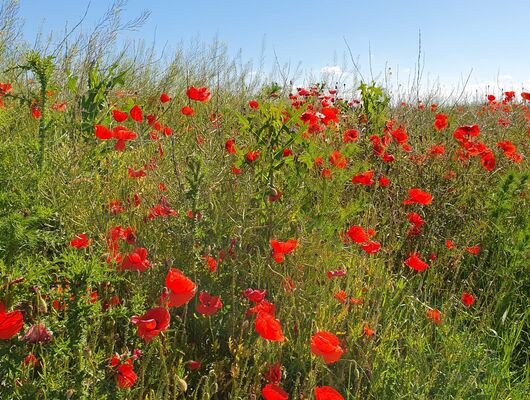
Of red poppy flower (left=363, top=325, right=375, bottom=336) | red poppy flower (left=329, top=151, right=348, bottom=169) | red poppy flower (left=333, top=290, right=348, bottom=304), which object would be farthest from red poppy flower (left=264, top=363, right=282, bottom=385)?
red poppy flower (left=329, top=151, right=348, bottom=169)

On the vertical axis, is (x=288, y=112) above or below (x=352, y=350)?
above

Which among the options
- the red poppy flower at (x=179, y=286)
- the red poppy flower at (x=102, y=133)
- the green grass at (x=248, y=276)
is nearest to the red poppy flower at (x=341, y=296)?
the green grass at (x=248, y=276)

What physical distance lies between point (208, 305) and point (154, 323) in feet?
0.85

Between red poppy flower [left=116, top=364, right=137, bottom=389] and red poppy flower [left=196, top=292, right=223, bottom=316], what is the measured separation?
0.82 feet

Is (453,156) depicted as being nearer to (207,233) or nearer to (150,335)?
(207,233)

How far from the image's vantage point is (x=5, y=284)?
4.00ft

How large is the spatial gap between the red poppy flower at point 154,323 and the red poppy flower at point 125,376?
0.26 ft

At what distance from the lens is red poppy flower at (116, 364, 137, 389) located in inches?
45.5

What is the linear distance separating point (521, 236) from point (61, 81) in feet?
12.5

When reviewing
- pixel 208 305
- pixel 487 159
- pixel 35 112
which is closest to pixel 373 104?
pixel 487 159

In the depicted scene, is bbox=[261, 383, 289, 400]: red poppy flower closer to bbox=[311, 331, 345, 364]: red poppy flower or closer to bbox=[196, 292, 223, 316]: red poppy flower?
bbox=[311, 331, 345, 364]: red poppy flower

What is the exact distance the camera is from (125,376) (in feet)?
3.82

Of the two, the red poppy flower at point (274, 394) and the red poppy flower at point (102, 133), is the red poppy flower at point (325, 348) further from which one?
the red poppy flower at point (102, 133)

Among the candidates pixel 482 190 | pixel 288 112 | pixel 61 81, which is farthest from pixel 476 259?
pixel 61 81
